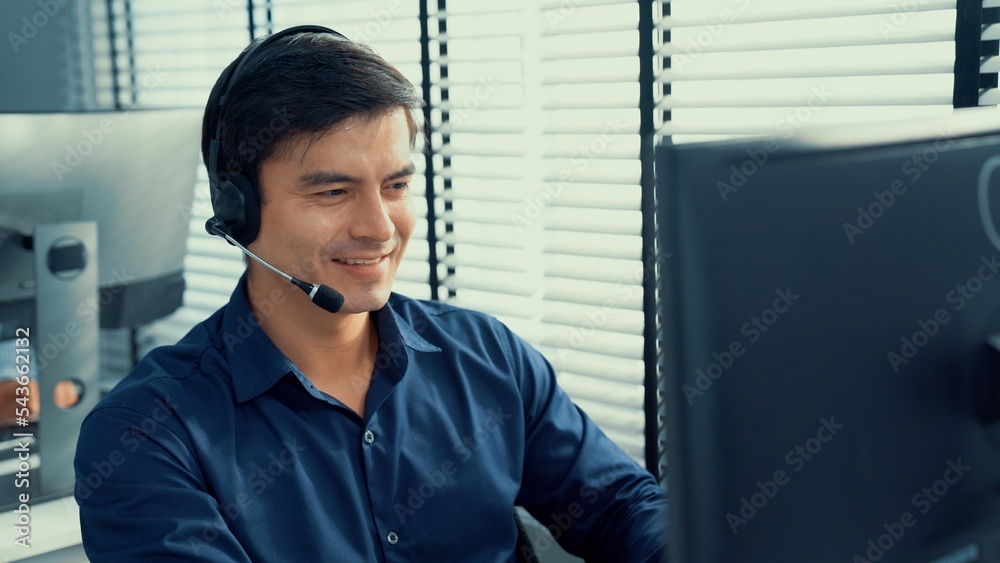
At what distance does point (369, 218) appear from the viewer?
130 cm

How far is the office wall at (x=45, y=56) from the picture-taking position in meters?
3.33

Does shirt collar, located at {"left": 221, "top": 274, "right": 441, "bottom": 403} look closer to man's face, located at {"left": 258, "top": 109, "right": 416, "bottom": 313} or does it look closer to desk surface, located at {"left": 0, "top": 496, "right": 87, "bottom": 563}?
man's face, located at {"left": 258, "top": 109, "right": 416, "bottom": 313}

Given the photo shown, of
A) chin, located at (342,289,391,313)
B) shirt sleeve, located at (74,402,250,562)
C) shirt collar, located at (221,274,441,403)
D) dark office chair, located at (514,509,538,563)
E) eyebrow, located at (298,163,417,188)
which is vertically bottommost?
dark office chair, located at (514,509,538,563)

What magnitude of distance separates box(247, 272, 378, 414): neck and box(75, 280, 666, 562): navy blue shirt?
0.07 ft

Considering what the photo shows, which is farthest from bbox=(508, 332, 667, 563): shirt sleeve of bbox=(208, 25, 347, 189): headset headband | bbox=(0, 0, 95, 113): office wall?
bbox=(0, 0, 95, 113): office wall

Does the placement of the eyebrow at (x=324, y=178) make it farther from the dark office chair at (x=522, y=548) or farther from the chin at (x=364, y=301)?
the dark office chair at (x=522, y=548)

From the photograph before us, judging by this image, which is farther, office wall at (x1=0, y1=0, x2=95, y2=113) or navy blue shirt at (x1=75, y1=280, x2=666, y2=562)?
office wall at (x1=0, y1=0, x2=95, y2=113)

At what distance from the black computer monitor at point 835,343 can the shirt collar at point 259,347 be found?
83 centimetres

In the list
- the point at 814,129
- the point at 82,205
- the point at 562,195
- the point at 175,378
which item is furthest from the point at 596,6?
the point at 814,129

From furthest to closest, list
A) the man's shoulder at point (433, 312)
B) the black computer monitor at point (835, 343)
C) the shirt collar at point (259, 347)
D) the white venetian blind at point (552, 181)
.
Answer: the white venetian blind at point (552, 181) → the man's shoulder at point (433, 312) → the shirt collar at point (259, 347) → the black computer monitor at point (835, 343)

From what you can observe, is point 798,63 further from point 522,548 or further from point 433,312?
point 522,548

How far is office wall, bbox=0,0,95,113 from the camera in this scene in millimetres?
3326

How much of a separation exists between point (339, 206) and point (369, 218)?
0.15 ft

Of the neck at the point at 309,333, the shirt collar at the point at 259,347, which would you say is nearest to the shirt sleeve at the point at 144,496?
the shirt collar at the point at 259,347
